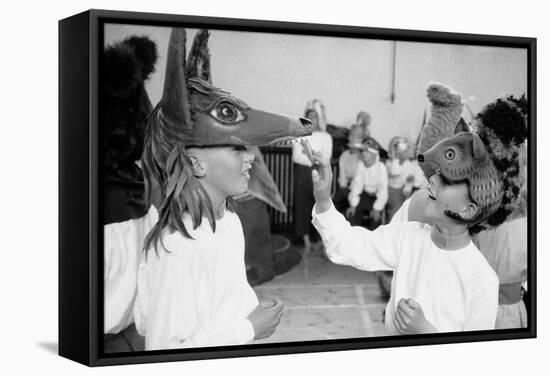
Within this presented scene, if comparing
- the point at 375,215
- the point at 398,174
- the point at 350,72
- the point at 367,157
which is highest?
the point at 350,72

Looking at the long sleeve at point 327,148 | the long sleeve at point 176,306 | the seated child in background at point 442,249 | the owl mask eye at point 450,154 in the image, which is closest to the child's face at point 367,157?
the long sleeve at point 327,148

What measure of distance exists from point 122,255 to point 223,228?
632mm

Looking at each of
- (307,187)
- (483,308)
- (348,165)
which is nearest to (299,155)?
(307,187)

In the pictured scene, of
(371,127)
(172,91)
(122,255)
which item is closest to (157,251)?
(122,255)

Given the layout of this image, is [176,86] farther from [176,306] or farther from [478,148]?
[478,148]

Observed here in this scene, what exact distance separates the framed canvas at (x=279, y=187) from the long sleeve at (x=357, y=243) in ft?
0.04

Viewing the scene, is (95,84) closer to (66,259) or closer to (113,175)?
(113,175)

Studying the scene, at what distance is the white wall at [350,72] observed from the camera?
759 cm

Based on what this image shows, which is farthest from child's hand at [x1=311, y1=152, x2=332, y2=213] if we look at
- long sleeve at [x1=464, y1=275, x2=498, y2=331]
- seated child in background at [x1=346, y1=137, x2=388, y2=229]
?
long sleeve at [x1=464, y1=275, x2=498, y2=331]

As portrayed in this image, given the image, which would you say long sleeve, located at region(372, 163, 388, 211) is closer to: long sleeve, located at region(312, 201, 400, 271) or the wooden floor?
long sleeve, located at region(312, 201, 400, 271)

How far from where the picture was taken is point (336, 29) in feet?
26.1

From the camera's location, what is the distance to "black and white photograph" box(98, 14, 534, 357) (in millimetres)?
7344

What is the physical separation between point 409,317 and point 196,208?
165 cm

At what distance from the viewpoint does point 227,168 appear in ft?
24.8
